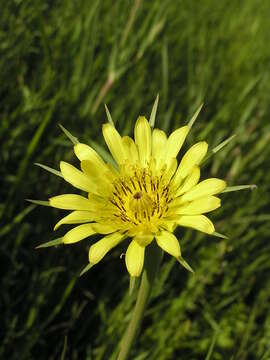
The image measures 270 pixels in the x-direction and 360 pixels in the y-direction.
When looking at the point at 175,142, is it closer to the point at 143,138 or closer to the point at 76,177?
the point at 143,138

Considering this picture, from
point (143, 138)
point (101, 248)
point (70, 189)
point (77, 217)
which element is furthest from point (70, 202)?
point (70, 189)

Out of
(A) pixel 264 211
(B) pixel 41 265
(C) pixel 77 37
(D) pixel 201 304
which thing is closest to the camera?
(B) pixel 41 265

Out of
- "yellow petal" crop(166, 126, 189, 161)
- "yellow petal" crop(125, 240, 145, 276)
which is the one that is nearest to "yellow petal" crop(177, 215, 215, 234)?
"yellow petal" crop(125, 240, 145, 276)

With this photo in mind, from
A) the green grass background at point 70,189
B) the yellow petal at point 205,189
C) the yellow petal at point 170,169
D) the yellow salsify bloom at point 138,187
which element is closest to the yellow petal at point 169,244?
the yellow salsify bloom at point 138,187

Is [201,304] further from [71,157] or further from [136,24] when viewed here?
[136,24]

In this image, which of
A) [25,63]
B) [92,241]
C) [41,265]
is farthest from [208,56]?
[41,265]

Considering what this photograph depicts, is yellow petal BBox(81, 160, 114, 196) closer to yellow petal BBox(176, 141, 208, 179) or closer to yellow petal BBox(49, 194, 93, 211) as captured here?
yellow petal BBox(49, 194, 93, 211)
